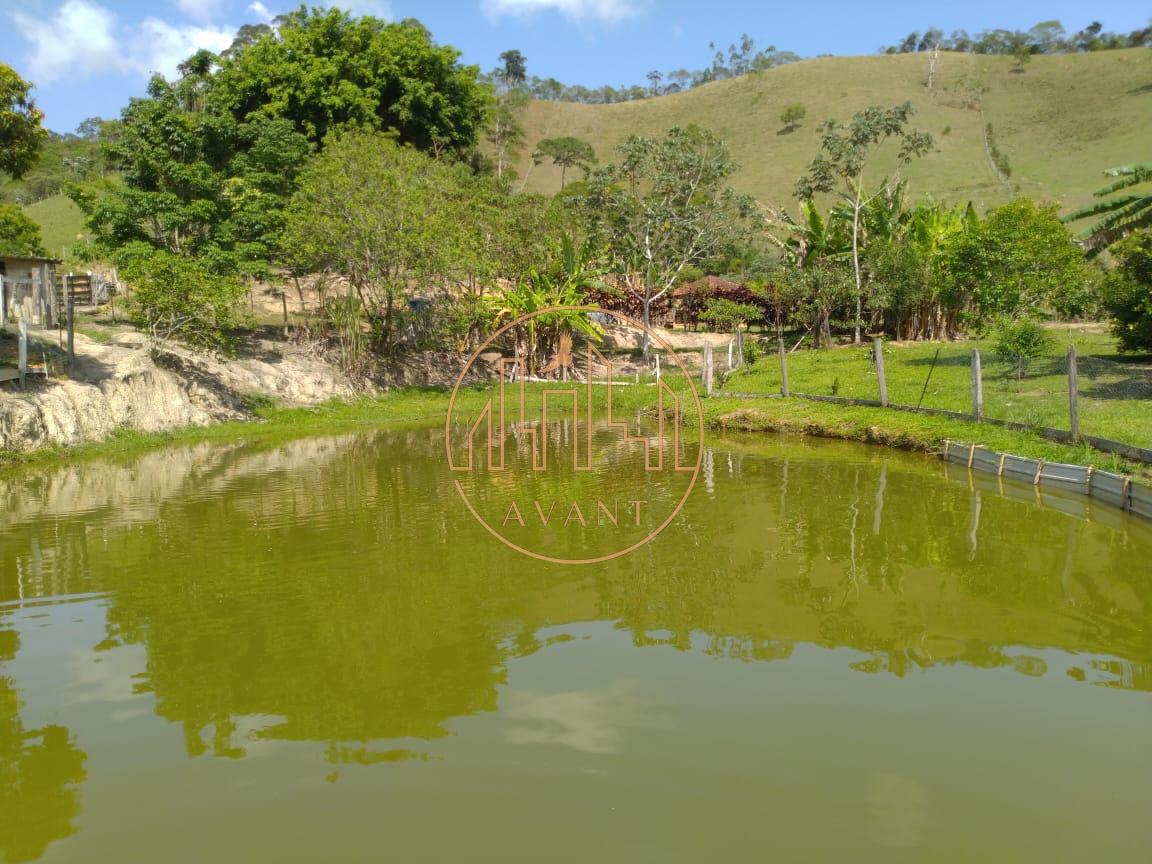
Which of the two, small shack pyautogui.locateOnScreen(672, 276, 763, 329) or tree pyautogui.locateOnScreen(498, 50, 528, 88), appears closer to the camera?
small shack pyautogui.locateOnScreen(672, 276, 763, 329)

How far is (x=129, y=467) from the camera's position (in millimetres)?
14477

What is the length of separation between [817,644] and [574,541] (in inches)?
129

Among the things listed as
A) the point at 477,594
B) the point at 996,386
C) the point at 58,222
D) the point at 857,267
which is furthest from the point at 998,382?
the point at 58,222

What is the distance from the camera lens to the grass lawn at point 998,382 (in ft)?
42.9

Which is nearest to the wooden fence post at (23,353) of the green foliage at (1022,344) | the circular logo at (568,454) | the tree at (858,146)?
the circular logo at (568,454)

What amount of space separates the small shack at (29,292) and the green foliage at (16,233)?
15.0m

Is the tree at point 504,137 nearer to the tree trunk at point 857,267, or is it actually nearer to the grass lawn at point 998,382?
the tree trunk at point 857,267

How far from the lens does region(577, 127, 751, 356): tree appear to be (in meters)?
33.0

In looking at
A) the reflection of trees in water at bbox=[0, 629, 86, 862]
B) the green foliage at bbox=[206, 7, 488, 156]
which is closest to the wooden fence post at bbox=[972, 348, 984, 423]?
the reflection of trees in water at bbox=[0, 629, 86, 862]

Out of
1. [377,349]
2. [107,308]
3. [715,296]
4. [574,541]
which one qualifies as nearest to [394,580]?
[574,541]

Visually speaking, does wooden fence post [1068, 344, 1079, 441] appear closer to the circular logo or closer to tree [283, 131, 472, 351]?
the circular logo

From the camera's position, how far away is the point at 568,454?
15.7m

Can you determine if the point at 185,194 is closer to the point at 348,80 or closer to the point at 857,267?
the point at 348,80

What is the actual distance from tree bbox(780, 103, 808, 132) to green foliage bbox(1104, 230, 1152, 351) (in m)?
62.9
